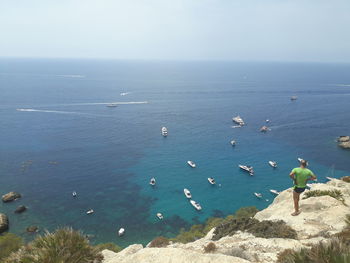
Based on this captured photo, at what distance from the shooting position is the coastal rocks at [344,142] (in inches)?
3743

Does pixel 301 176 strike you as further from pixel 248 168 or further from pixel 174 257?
pixel 248 168

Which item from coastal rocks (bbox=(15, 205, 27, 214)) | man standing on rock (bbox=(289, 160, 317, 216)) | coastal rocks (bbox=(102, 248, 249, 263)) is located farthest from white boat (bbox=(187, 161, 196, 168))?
coastal rocks (bbox=(102, 248, 249, 263))

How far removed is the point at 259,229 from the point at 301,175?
4829 millimetres

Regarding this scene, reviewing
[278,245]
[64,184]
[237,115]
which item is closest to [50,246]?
[278,245]

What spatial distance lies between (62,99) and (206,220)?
142258 mm

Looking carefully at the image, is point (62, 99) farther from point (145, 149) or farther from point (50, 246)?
point (50, 246)

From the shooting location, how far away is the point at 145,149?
94688mm

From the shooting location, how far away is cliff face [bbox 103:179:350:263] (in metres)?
12.1

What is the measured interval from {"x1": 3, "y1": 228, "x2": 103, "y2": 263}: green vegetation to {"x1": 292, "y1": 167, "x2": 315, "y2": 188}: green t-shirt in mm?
12624

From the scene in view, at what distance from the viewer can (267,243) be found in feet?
53.4

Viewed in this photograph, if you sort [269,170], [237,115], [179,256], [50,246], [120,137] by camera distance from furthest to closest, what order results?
[237,115] → [120,137] → [269,170] → [50,246] → [179,256]

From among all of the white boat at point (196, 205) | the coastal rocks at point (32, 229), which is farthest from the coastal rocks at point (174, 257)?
the white boat at point (196, 205)

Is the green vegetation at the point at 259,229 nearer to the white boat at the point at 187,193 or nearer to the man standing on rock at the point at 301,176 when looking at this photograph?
the man standing on rock at the point at 301,176

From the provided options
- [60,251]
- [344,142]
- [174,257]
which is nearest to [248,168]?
[344,142]
